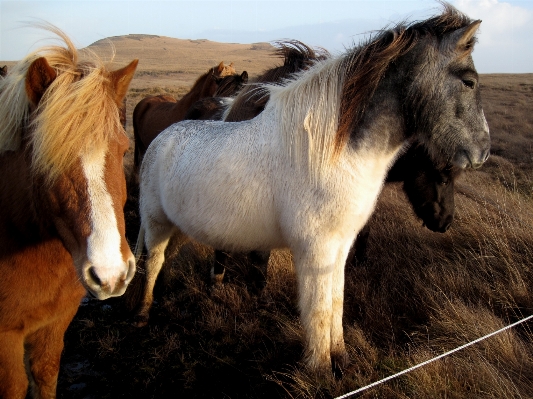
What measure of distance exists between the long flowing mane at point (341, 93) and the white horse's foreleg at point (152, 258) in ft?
5.95

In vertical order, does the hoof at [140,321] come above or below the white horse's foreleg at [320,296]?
below

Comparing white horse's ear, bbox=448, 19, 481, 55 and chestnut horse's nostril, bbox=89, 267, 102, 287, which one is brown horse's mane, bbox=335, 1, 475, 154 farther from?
chestnut horse's nostril, bbox=89, 267, 102, 287

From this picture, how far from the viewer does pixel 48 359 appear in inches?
104

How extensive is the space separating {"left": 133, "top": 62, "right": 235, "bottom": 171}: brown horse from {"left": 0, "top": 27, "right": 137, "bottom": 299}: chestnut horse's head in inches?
237

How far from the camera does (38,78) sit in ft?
6.22

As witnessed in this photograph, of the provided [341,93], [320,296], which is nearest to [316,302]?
[320,296]

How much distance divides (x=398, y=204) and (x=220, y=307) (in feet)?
11.6

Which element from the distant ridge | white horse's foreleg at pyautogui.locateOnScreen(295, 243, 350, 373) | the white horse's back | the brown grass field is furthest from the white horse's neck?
the distant ridge

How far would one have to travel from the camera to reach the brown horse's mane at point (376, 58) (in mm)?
2619

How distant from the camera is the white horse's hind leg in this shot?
4008 millimetres

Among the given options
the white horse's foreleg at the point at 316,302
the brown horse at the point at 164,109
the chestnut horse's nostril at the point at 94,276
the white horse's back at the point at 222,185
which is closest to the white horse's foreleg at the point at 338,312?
the white horse's foreleg at the point at 316,302

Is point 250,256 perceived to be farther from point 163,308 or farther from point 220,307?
point 163,308

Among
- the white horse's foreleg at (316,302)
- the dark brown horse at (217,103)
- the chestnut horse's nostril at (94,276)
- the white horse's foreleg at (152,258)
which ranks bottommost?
the white horse's foreleg at (152,258)

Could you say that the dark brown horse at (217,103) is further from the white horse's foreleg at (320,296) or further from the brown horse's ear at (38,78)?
the brown horse's ear at (38,78)
